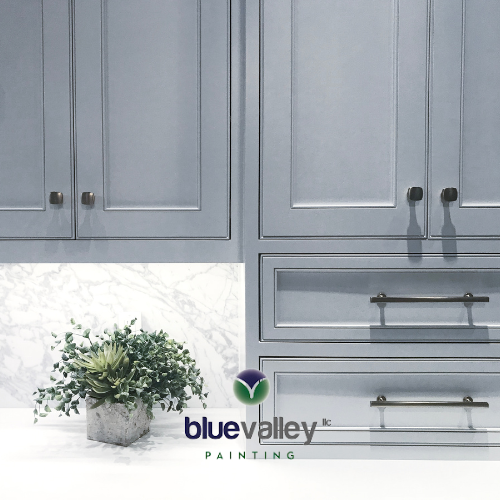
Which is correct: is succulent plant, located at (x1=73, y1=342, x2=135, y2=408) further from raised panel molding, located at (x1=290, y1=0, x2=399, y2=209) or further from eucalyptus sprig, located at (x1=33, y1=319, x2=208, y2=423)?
raised panel molding, located at (x1=290, y1=0, x2=399, y2=209)

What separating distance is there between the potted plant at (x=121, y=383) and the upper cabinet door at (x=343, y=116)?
1.49ft

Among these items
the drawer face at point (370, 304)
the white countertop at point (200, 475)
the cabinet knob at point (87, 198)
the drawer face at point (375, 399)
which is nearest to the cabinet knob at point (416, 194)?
the drawer face at point (370, 304)

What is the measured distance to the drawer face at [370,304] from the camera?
0.98 metres

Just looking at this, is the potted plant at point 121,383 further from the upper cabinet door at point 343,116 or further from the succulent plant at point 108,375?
the upper cabinet door at point 343,116

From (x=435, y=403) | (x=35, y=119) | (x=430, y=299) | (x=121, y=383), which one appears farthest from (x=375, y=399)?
(x=35, y=119)

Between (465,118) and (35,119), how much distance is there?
3.28ft

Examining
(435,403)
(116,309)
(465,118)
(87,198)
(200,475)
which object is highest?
(465,118)

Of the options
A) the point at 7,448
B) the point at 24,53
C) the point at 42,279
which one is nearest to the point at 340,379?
the point at 7,448

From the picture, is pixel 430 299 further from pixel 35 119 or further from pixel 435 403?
pixel 35 119

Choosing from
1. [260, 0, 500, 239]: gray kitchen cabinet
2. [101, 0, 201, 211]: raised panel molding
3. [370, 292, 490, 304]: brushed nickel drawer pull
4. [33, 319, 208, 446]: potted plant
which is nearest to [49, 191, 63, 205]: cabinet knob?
[101, 0, 201, 211]: raised panel molding

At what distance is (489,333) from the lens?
974 mm

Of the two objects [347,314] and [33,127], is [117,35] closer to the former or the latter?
[33,127]

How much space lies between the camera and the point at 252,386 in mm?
983

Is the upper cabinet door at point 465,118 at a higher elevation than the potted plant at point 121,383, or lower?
higher
